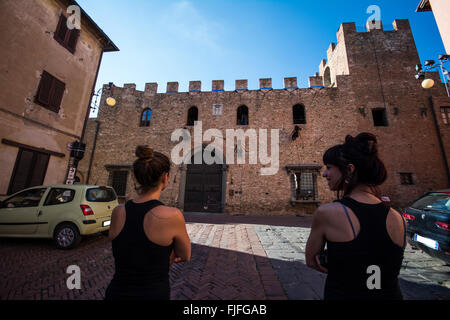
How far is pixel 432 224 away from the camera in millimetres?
3168

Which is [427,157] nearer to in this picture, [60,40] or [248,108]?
[248,108]

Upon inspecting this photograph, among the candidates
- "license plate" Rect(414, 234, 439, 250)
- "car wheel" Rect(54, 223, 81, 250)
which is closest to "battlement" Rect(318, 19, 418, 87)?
"license plate" Rect(414, 234, 439, 250)

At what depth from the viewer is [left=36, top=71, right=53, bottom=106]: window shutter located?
7.04 meters

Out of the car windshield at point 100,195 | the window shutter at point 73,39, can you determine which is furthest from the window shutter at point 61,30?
the car windshield at point 100,195

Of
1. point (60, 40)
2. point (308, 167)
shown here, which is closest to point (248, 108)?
point (308, 167)

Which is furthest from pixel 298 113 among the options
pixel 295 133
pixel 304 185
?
pixel 304 185

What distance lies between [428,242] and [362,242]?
12.1 ft

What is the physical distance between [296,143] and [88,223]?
1109 centimetres

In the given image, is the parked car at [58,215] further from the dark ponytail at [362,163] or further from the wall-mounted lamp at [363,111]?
the wall-mounted lamp at [363,111]

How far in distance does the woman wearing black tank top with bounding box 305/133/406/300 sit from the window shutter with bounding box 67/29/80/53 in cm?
1170

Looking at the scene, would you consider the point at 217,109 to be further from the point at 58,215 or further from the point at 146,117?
the point at 58,215

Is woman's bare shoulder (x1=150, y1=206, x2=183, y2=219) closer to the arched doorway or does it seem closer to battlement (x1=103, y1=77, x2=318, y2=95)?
the arched doorway

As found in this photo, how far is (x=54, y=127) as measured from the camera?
749 cm

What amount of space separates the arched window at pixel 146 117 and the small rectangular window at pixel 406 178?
16.8 m
